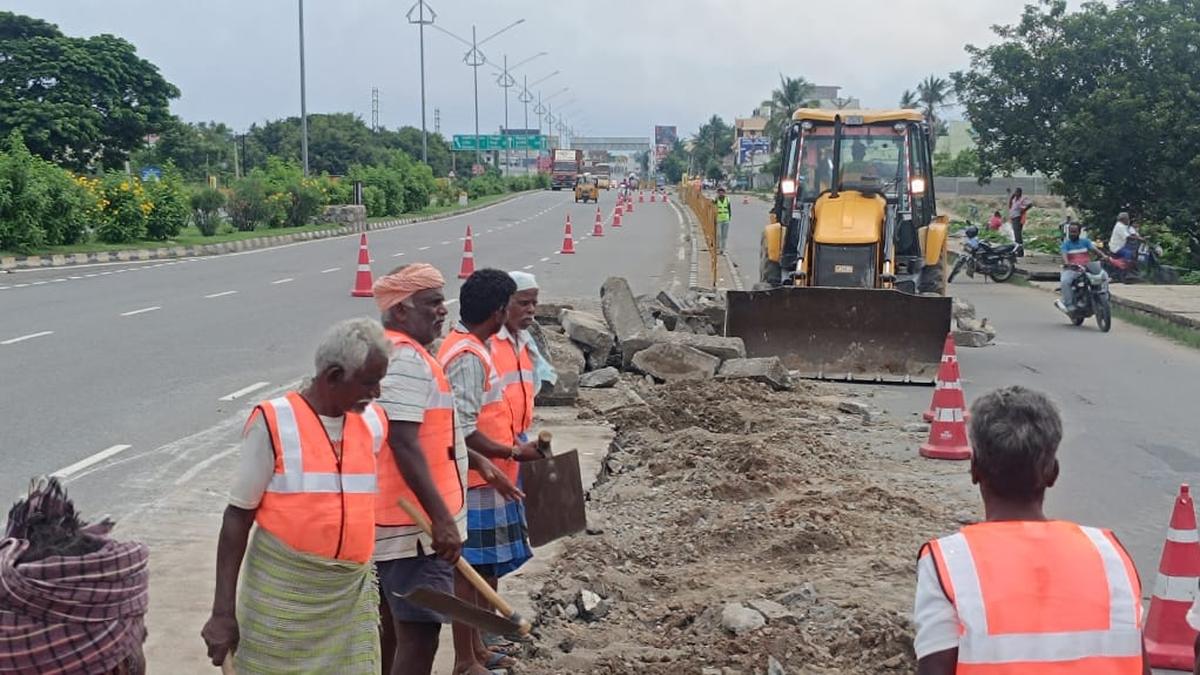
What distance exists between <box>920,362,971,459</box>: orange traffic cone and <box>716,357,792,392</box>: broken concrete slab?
2225 millimetres

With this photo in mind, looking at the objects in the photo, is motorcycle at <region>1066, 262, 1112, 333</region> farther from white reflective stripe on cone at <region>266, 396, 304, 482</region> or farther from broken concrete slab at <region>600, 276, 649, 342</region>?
white reflective stripe on cone at <region>266, 396, 304, 482</region>

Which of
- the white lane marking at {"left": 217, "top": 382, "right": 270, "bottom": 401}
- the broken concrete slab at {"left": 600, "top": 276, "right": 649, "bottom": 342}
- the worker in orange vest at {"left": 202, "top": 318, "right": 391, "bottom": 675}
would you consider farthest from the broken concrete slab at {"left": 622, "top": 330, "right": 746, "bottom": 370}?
the worker in orange vest at {"left": 202, "top": 318, "right": 391, "bottom": 675}

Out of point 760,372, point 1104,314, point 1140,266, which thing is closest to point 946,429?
point 760,372

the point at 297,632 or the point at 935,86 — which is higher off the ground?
the point at 935,86

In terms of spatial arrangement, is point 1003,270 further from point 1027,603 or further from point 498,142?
point 498,142

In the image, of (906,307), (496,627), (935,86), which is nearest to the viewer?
(496,627)

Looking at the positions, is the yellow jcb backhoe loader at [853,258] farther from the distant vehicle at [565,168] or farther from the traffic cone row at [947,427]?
the distant vehicle at [565,168]

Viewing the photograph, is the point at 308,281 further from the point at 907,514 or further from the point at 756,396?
the point at 907,514

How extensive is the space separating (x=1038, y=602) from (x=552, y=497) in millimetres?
2871

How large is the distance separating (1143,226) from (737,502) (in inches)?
916

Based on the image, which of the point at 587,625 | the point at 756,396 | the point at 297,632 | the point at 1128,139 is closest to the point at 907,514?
the point at 587,625

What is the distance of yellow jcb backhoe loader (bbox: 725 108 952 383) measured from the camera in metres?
12.9

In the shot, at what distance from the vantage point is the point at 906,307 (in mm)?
12750

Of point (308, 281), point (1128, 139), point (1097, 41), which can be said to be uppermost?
point (1097, 41)
